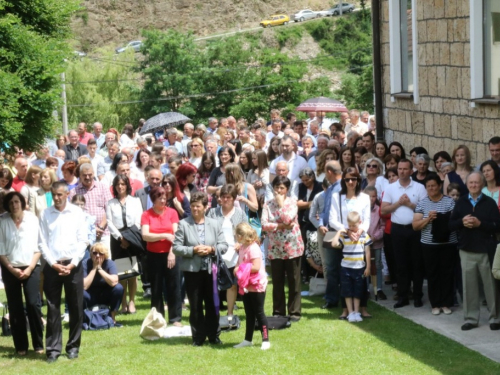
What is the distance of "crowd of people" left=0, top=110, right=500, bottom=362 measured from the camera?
404 inches

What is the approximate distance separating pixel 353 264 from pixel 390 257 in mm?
1787

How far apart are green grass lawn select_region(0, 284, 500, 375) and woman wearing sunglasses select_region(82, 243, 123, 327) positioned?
48 centimetres

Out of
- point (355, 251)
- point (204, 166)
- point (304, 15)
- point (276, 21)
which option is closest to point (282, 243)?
point (355, 251)

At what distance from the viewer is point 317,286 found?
1312 cm

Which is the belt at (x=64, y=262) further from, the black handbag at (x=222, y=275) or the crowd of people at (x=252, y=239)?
the black handbag at (x=222, y=275)

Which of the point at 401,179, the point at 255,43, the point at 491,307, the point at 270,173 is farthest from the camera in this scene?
the point at 255,43

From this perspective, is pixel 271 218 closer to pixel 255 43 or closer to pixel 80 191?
pixel 80 191

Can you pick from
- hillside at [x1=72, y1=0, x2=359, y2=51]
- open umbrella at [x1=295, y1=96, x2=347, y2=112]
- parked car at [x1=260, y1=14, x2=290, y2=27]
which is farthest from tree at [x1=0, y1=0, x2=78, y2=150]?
hillside at [x1=72, y1=0, x2=359, y2=51]

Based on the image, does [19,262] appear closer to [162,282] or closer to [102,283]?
[102,283]

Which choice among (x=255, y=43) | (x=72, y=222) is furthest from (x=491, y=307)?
(x=255, y=43)

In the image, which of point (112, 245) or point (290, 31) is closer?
point (112, 245)

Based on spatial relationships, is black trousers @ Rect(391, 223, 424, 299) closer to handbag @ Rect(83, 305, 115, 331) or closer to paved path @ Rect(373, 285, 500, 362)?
paved path @ Rect(373, 285, 500, 362)

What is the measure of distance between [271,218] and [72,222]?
260cm

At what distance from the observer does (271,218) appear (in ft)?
37.5
